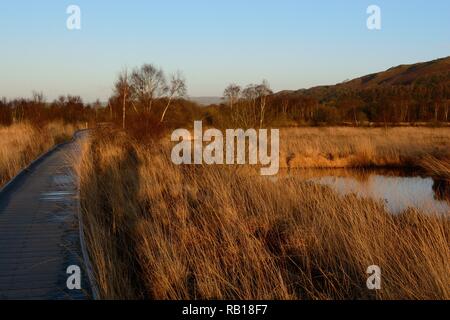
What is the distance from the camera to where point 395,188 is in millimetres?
11234

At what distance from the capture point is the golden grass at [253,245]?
4668 mm

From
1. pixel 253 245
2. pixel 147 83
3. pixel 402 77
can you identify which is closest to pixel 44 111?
pixel 147 83

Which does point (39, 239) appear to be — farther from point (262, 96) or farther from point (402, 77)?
point (402, 77)

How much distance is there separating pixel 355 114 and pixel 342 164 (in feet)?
120

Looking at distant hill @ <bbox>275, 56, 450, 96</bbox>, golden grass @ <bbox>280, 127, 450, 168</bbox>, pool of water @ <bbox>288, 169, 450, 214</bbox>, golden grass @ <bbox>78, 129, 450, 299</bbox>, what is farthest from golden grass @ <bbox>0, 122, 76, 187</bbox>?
distant hill @ <bbox>275, 56, 450, 96</bbox>

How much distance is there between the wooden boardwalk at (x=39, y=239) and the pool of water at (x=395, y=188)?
4.93m

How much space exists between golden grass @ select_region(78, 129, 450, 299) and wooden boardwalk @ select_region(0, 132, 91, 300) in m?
0.29

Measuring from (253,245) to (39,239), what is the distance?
281 cm

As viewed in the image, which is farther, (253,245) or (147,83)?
(147,83)

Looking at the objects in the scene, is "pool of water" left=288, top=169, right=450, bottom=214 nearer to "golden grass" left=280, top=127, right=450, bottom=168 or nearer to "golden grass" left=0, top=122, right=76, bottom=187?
"golden grass" left=280, top=127, right=450, bottom=168

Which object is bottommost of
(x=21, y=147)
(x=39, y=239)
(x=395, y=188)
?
(x=395, y=188)

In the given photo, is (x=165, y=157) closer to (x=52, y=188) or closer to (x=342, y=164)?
(x=52, y=188)

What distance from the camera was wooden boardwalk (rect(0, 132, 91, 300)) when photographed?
14.9ft
